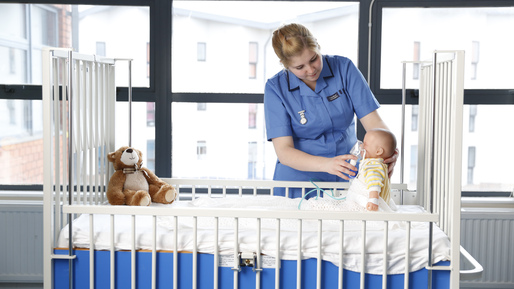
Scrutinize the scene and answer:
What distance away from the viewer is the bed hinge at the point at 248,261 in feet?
6.06

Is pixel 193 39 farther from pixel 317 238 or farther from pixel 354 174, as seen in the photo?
pixel 317 238

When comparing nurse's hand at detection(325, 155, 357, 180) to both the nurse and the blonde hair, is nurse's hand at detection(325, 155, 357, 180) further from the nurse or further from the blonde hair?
the blonde hair

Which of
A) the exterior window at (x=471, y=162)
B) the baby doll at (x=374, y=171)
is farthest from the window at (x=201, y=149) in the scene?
the exterior window at (x=471, y=162)

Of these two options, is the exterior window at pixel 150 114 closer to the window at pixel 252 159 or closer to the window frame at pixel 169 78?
the window frame at pixel 169 78

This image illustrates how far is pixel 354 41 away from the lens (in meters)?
3.21

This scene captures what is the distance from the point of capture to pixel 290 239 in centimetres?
189

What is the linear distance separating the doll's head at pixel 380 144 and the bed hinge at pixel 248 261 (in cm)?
55

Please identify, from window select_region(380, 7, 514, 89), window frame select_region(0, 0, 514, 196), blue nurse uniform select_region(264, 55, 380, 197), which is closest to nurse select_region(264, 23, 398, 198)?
blue nurse uniform select_region(264, 55, 380, 197)

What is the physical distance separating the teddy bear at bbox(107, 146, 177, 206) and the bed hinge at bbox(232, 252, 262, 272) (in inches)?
22.3

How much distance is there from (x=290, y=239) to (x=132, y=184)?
0.77 meters

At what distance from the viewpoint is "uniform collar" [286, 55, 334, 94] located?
2.36 metres

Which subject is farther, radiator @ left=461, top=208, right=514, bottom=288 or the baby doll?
radiator @ left=461, top=208, right=514, bottom=288

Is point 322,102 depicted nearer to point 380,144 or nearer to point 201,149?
point 380,144

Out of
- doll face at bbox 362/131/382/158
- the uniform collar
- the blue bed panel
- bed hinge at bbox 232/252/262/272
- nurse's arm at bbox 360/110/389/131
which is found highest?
the uniform collar
